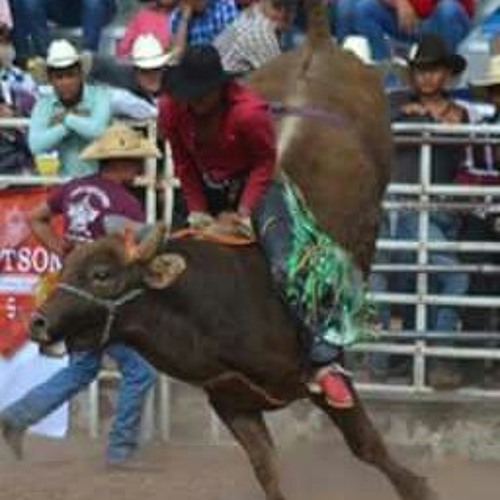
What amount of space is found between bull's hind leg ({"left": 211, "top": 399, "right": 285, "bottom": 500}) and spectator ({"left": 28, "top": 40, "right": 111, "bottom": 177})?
210 cm

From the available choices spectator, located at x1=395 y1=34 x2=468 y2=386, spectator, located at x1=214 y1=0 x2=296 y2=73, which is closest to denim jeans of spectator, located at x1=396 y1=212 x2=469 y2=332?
spectator, located at x1=395 y1=34 x2=468 y2=386

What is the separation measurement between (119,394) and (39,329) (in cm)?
272

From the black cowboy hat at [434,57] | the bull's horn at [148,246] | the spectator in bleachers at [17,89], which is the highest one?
the bull's horn at [148,246]

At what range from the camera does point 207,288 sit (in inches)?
255

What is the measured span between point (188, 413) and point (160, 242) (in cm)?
288

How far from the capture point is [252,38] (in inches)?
385

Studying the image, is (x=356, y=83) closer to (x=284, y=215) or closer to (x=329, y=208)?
(x=329, y=208)

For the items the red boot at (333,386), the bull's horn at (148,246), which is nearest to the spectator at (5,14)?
the red boot at (333,386)

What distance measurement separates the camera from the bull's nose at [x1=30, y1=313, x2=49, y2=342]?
5.92 m

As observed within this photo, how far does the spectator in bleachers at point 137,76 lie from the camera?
30.0 ft

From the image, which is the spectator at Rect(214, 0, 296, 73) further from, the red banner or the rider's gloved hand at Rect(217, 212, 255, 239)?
the rider's gloved hand at Rect(217, 212, 255, 239)

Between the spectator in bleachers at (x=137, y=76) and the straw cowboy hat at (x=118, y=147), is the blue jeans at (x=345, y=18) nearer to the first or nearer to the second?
the spectator in bleachers at (x=137, y=76)

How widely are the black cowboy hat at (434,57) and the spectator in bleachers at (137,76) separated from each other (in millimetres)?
1332

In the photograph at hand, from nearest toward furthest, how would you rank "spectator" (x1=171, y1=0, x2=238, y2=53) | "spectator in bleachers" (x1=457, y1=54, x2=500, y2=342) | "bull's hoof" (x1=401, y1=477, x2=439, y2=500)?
"bull's hoof" (x1=401, y1=477, x2=439, y2=500) → "spectator in bleachers" (x1=457, y1=54, x2=500, y2=342) → "spectator" (x1=171, y1=0, x2=238, y2=53)
